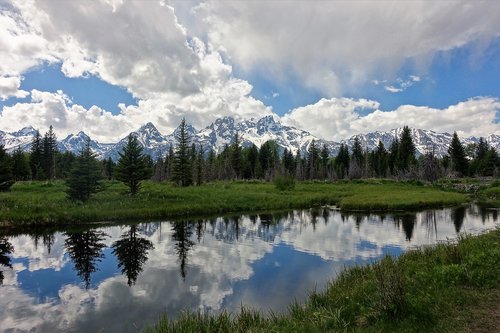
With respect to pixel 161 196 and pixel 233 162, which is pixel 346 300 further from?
pixel 233 162

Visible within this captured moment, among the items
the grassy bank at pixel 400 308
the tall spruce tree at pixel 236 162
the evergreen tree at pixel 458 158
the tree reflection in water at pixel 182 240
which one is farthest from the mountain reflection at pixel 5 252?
the evergreen tree at pixel 458 158

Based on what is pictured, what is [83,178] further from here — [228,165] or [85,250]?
[228,165]

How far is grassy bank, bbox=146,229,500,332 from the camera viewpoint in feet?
26.3

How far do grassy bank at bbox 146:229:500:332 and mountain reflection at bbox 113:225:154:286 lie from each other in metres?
8.19

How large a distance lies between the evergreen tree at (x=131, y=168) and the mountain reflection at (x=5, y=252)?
17259mm

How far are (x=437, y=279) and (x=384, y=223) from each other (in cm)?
2211

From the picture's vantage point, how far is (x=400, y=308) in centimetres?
859

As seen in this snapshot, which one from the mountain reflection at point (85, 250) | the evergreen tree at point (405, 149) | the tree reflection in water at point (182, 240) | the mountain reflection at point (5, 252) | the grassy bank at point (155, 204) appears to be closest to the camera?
the mountain reflection at point (85, 250)

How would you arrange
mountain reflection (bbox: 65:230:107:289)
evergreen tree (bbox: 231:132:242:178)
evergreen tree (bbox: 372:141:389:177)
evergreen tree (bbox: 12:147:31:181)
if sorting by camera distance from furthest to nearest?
evergreen tree (bbox: 372:141:389:177), evergreen tree (bbox: 231:132:242:178), evergreen tree (bbox: 12:147:31:181), mountain reflection (bbox: 65:230:107:289)

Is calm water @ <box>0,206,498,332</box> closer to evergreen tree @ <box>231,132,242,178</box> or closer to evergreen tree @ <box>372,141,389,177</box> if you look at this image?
evergreen tree @ <box>231,132,242,178</box>

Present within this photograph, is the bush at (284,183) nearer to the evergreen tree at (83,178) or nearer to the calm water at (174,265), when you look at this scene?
the calm water at (174,265)

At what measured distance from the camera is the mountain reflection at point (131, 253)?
56.8 feet

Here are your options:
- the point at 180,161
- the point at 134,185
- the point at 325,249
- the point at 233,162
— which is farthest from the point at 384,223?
the point at 233,162

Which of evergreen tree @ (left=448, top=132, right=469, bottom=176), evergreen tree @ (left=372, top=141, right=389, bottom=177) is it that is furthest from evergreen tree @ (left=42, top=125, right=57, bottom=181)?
evergreen tree @ (left=448, top=132, right=469, bottom=176)
